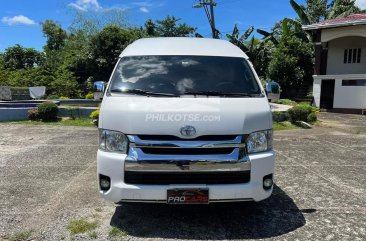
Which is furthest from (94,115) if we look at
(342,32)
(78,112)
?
(342,32)

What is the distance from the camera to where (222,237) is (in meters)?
3.94

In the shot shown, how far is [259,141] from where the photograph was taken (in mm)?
4004

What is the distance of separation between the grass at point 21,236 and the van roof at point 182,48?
2502mm

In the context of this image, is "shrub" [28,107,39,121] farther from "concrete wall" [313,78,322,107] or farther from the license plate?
"concrete wall" [313,78,322,107]

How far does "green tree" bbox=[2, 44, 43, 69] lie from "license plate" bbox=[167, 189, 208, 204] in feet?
156

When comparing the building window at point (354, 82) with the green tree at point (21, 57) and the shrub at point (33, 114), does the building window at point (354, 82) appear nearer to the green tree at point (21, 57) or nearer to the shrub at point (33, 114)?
the shrub at point (33, 114)

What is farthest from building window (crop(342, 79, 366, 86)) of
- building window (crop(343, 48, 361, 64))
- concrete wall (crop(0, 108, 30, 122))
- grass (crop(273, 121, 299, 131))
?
concrete wall (crop(0, 108, 30, 122))

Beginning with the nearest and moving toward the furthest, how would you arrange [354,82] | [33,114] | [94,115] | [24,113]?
[94,115] < [33,114] < [24,113] < [354,82]

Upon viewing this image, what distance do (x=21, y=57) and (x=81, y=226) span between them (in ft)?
162

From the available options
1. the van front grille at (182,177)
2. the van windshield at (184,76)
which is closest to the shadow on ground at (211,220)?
the van front grille at (182,177)

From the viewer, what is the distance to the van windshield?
174 inches

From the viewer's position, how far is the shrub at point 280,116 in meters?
14.2

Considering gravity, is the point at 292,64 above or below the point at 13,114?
above

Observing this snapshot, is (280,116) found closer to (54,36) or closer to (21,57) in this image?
(21,57)
